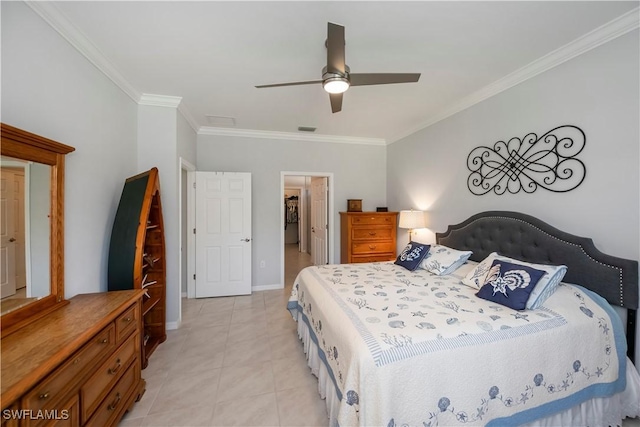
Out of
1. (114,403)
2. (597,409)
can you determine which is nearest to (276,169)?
(114,403)

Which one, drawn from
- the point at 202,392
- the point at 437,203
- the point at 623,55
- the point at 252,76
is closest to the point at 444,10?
the point at 623,55

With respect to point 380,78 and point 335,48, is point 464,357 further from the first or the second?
point 335,48

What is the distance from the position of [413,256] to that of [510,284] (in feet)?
3.55

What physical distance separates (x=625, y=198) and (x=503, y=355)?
1.45 meters

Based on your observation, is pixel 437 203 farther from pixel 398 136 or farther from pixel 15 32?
pixel 15 32

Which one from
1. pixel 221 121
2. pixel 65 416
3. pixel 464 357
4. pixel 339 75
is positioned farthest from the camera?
pixel 221 121

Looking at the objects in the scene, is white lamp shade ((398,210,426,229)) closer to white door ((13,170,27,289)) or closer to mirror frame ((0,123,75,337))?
mirror frame ((0,123,75,337))

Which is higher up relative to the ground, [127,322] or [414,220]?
[414,220]

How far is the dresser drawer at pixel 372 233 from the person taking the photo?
4.17m

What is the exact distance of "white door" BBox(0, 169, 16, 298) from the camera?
1306 millimetres

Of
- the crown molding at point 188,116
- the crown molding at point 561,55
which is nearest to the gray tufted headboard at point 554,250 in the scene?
the crown molding at point 561,55

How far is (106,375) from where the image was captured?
146cm

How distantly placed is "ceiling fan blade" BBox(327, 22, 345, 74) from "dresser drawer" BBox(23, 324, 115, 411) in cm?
206

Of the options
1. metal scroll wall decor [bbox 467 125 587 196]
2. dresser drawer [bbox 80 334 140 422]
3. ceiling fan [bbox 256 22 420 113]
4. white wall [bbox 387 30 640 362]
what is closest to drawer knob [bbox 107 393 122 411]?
dresser drawer [bbox 80 334 140 422]
